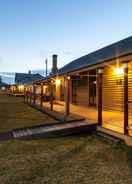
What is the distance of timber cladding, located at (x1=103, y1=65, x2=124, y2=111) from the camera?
43.7 feet

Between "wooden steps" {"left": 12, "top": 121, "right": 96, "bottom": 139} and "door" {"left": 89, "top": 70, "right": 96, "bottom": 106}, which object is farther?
"door" {"left": 89, "top": 70, "right": 96, "bottom": 106}

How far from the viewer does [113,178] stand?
502 centimetres

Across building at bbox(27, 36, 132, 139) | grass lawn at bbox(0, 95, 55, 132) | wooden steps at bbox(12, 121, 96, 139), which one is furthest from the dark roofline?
grass lawn at bbox(0, 95, 55, 132)

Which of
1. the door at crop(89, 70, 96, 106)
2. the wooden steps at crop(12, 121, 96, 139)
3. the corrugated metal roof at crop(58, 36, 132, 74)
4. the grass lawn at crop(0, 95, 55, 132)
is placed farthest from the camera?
the door at crop(89, 70, 96, 106)

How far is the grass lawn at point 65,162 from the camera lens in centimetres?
501

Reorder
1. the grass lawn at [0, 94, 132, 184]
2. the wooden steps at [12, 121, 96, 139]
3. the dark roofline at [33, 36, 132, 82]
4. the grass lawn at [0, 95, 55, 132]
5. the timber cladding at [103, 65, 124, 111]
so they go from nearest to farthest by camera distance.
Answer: the grass lawn at [0, 94, 132, 184] < the dark roofline at [33, 36, 132, 82] < the wooden steps at [12, 121, 96, 139] < the grass lawn at [0, 95, 55, 132] < the timber cladding at [103, 65, 124, 111]

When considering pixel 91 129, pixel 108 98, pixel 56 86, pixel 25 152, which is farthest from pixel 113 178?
pixel 56 86

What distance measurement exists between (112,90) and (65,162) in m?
8.77

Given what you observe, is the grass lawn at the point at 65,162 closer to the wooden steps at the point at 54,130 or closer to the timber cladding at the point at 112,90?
the wooden steps at the point at 54,130

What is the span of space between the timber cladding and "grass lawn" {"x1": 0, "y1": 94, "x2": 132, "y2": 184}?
5410mm

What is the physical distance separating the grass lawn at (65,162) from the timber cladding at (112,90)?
541cm

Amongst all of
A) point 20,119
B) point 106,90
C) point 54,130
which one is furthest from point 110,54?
point 54,130

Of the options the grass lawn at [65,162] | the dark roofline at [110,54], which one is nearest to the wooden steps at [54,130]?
the grass lawn at [65,162]

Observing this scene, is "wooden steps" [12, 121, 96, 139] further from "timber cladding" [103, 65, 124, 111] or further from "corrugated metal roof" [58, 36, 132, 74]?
"timber cladding" [103, 65, 124, 111]
